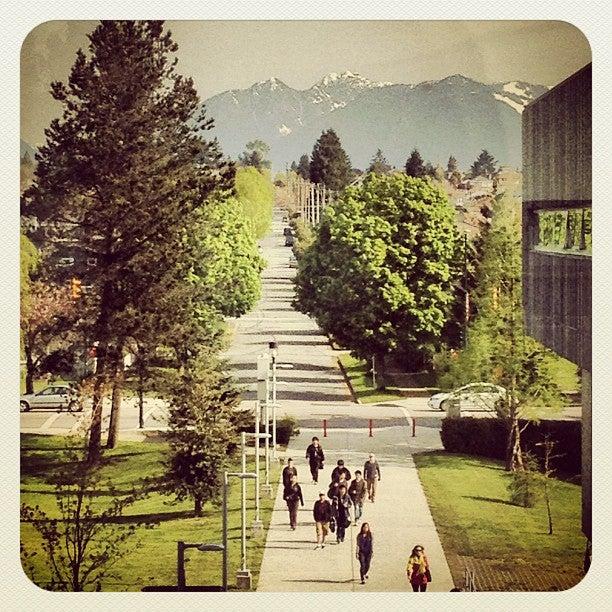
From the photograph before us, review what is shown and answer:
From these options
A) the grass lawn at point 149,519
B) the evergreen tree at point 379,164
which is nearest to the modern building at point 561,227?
the evergreen tree at point 379,164

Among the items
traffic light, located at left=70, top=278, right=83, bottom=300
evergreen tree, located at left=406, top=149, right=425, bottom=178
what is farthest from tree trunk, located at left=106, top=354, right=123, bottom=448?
evergreen tree, located at left=406, top=149, right=425, bottom=178

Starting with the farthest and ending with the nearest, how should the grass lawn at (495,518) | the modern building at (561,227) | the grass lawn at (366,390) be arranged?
the grass lawn at (366,390), the grass lawn at (495,518), the modern building at (561,227)

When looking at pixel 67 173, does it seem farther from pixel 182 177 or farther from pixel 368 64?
pixel 368 64

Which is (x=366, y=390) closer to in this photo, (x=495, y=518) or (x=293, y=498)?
(x=293, y=498)

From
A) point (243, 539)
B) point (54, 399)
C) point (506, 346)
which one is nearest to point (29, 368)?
point (54, 399)

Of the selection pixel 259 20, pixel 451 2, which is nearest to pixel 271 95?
pixel 259 20

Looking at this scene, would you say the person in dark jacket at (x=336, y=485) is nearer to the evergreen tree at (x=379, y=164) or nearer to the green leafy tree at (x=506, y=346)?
the green leafy tree at (x=506, y=346)
